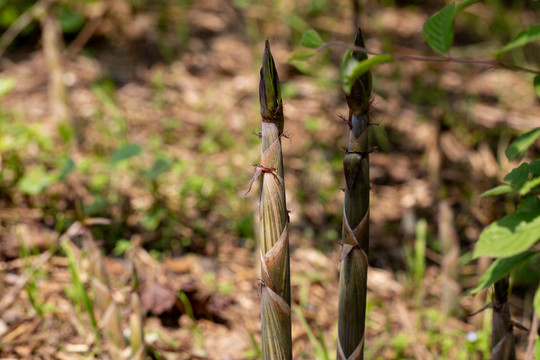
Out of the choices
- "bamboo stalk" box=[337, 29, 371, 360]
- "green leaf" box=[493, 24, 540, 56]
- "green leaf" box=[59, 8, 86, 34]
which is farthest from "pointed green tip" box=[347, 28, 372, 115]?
"green leaf" box=[59, 8, 86, 34]

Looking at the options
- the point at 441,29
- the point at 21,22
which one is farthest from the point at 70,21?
the point at 441,29

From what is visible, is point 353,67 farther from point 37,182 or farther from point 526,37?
point 37,182

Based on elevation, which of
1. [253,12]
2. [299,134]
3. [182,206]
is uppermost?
[253,12]

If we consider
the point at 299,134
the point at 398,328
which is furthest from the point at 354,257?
the point at 299,134

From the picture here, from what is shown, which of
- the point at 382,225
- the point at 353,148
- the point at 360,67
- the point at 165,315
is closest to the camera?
the point at 360,67

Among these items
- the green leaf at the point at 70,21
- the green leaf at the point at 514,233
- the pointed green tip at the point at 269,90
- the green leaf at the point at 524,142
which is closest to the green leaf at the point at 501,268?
the green leaf at the point at 514,233

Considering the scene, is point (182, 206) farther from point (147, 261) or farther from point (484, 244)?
point (484, 244)
